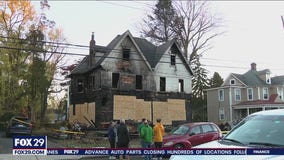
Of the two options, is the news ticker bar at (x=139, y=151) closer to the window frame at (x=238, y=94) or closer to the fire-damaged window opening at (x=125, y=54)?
the fire-damaged window opening at (x=125, y=54)

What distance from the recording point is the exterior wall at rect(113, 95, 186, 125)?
4100 centimetres

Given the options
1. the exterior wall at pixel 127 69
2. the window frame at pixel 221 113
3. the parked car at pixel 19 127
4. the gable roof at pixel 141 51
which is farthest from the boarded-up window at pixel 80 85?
the window frame at pixel 221 113

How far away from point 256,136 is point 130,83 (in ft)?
122

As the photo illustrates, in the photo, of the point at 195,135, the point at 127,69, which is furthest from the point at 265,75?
the point at 195,135

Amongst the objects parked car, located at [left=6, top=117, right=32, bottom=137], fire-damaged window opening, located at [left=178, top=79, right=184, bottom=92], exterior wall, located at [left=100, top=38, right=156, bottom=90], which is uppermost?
exterior wall, located at [left=100, top=38, right=156, bottom=90]

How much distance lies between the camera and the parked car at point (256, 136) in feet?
16.0

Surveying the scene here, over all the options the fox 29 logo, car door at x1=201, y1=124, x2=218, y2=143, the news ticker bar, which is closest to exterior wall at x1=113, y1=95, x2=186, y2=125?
car door at x1=201, y1=124, x2=218, y2=143

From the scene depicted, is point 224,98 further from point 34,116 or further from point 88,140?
point 88,140

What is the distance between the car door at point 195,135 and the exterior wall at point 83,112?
23.9 metres

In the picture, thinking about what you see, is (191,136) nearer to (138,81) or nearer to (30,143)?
(30,143)

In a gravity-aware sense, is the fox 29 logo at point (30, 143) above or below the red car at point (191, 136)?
above

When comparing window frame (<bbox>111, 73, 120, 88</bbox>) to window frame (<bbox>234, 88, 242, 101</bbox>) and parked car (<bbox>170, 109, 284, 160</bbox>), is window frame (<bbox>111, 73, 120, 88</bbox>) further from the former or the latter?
parked car (<bbox>170, 109, 284, 160</bbox>)

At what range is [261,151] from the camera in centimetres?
479

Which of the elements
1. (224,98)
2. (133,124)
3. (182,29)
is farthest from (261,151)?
(224,98)
